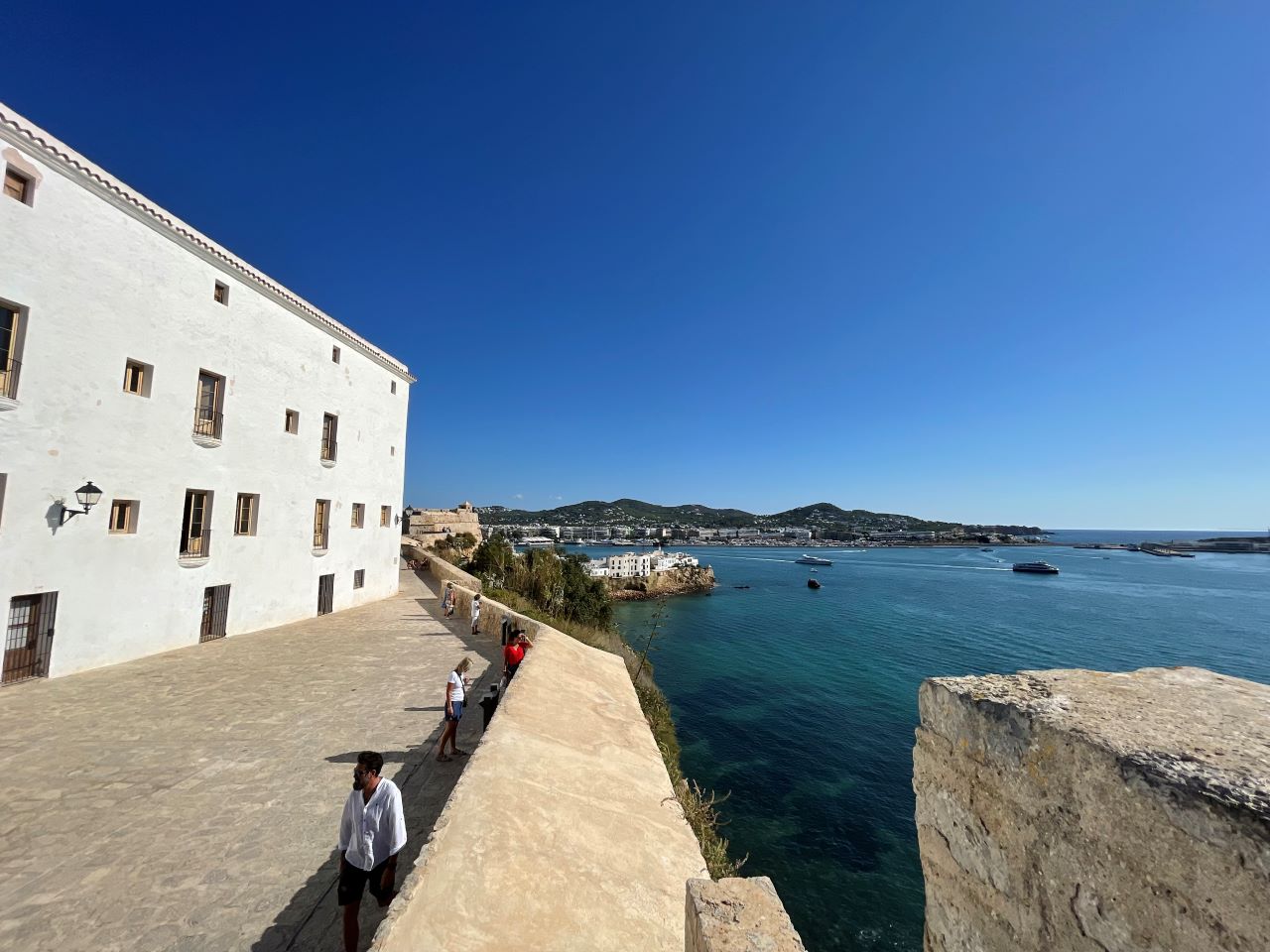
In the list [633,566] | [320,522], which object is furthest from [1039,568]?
[320,522]

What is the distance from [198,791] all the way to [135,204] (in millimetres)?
12608

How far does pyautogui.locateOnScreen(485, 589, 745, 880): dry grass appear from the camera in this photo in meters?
7.96

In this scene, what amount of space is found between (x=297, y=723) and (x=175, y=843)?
3068 millimetres

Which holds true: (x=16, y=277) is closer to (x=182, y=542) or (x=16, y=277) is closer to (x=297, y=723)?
(x=182, y=542)

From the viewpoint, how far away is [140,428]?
11.8 m

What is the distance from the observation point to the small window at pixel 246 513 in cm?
1457

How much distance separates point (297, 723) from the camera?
27.3 feet

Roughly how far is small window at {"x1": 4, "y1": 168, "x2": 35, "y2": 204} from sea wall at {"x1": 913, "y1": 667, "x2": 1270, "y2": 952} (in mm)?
16435

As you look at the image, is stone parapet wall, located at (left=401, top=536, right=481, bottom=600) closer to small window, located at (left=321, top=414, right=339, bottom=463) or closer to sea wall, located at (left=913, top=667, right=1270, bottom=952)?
small window, located at (left=321, top=414, right=339, bottom=463)

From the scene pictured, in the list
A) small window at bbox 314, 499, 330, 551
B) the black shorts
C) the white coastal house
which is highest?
small window at bbox 314, 499, 330, 551

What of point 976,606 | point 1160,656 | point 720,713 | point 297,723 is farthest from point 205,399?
point 976,606

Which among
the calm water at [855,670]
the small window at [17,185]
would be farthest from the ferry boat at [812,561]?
the small window at [17,185]

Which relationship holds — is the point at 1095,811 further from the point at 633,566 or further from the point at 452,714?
the point at 633,566

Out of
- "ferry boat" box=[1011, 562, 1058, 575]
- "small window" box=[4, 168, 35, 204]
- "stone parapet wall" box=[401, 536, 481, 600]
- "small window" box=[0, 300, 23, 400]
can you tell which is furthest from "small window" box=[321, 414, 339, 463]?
"ferry boat" box=[1011, 562, 1058, 575]
